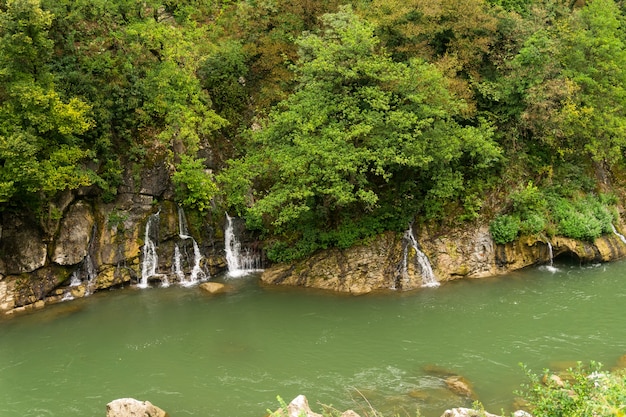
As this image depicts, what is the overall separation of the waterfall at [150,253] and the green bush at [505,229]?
13.5 meters

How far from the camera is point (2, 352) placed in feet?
56.4

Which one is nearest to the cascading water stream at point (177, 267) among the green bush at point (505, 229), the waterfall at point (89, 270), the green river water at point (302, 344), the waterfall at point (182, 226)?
the waterfall at point (182, 226)

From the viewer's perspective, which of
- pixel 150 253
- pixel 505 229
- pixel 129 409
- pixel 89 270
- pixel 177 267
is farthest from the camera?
pixel 177 267

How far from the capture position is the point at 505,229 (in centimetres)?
2203

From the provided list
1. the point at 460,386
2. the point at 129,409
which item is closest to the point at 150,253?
the point at 129,409

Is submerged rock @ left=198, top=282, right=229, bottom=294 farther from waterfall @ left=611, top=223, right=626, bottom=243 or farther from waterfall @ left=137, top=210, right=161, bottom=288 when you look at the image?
waterfall @ left=611, top=223, right=626, bottom=243

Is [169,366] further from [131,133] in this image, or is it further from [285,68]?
[285,68]

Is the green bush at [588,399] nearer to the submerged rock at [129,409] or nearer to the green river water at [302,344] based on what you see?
the green river water at [302,344]

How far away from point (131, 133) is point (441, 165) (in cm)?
1281

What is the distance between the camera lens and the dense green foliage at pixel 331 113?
65.4ft

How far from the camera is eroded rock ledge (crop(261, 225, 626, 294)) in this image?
2131 centimetres

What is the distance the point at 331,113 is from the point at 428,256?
674 centimetres

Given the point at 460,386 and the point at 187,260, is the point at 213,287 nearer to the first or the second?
the point at 187,260

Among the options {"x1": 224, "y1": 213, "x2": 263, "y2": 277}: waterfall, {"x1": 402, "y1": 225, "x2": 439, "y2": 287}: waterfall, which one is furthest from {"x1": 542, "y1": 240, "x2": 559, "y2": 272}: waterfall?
{"x1": 224, "y1": 213, "x2": 263, "y2": 277}: waterfall
